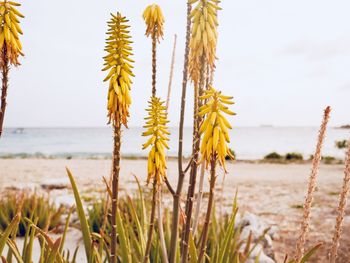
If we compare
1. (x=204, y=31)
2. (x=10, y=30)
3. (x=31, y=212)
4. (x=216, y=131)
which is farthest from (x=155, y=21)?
(x=31, y=212)

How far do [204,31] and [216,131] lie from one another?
0.56 metres

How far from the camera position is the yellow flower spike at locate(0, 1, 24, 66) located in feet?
6.41

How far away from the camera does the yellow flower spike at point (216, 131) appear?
1625mm

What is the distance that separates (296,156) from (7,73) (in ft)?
94.3

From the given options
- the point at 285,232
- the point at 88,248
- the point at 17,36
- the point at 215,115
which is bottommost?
the point at 285,232

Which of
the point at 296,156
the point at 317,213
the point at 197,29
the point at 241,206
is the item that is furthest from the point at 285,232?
the point at 296,156

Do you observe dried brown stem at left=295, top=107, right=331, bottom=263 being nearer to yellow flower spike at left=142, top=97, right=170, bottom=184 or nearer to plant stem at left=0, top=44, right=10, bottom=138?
yellow flower spike at left=142, top=97, right=170, bottom=184

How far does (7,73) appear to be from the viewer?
1900 millimetres

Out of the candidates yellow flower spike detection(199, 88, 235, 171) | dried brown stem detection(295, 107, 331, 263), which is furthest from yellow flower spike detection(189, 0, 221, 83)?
dried brown stem detection(295, 107, 331, 263)

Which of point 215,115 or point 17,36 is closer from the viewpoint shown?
point 215,115

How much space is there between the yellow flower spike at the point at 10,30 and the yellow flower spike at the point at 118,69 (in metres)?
0.54

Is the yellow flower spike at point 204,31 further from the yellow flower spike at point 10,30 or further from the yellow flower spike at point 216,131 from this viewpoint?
the yellow flower spike at point 10,30

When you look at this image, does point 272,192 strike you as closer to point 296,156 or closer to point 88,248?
point 88,248

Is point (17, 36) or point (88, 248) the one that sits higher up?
point (17, 36)
